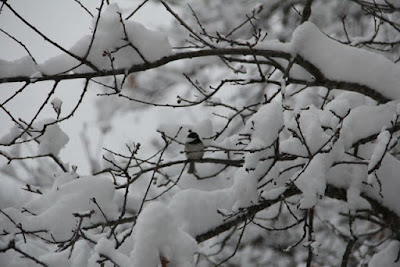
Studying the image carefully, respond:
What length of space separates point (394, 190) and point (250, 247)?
400 centimetres

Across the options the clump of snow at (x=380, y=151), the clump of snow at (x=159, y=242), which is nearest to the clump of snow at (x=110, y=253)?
the clump of snow at (x=159, y=242)

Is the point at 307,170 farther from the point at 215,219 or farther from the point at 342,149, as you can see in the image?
the point at 215,219

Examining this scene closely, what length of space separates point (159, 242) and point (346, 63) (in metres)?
2.04

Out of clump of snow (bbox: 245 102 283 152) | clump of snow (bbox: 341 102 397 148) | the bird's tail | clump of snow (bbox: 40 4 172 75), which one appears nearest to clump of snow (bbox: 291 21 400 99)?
clump of snow (bbox: 341 102 397 148)

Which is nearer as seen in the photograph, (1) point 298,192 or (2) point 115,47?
(2) point 115,47

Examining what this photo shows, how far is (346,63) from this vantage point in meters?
2.84

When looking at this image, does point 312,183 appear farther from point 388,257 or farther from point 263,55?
point 388,257

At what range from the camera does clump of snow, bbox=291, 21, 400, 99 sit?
9.31ft

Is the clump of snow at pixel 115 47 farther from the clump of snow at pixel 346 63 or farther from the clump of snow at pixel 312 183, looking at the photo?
the clump of snow at pixel 312 183

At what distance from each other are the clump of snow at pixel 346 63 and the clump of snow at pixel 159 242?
5.93 feet

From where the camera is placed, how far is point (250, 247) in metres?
6.55

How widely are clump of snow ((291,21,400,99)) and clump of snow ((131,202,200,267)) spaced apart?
181 centimetres

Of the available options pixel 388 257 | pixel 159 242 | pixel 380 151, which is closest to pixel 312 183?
pixel 380 151

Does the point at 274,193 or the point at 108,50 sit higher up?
the point at 108,50
